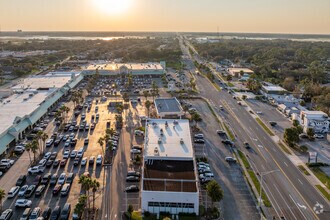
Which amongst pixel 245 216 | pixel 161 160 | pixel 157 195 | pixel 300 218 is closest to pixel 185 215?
pixel 157 195

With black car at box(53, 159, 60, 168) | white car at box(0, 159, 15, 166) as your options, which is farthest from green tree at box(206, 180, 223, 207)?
white car at box(0, 159, 15, 166)

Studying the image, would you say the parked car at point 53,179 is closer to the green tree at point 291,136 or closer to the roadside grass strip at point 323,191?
the roadside grass strip at point 323,191

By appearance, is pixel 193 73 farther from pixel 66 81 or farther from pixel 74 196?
pixel 74 196

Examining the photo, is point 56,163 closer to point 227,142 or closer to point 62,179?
point 62,179

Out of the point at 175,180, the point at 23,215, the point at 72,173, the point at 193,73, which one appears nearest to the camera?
the point at 23,215

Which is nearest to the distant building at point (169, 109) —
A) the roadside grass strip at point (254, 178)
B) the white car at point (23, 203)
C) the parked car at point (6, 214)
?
the roadside grass strip at point (254, 178)
